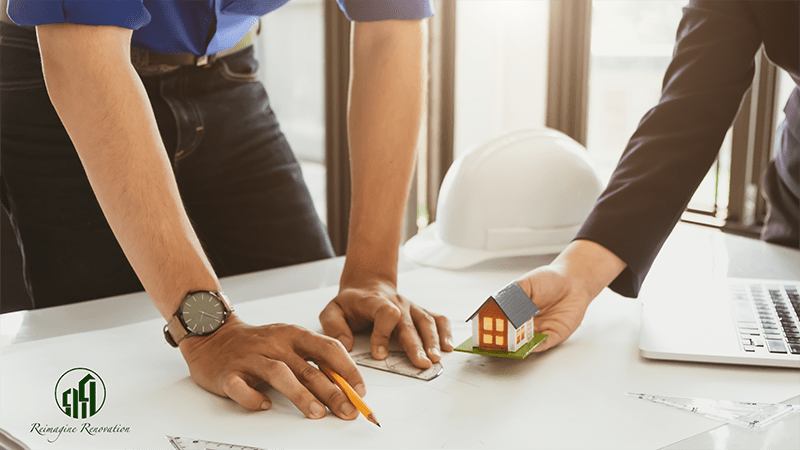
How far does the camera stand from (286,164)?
1.32 m

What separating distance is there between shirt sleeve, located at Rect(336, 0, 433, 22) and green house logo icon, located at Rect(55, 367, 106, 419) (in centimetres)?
65

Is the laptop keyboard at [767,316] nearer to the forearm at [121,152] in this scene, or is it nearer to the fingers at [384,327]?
the fingers at [384,327]

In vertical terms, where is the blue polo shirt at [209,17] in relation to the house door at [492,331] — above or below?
above

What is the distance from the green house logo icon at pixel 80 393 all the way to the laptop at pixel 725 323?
1.90 feet

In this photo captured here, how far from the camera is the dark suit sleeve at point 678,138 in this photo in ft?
3.14

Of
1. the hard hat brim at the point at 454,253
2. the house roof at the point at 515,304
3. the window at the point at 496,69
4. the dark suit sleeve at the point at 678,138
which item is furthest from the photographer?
the window at the point at 496,69

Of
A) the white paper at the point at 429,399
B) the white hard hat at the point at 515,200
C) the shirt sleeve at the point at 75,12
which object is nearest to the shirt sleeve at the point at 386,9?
the white hard hat at the point at 515,200

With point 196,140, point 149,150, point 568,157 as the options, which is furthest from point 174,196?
point 568,157

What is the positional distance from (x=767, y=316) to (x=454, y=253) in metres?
0.52

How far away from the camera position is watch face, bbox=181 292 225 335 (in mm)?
764

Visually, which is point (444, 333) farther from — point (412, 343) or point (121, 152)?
point (121, 152)

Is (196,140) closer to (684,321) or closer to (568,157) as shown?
(568,157)

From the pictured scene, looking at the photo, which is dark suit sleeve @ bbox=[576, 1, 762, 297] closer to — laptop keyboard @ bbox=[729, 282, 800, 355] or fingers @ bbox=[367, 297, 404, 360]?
laptop keyboard @ bbox=[729, 282, 800, 355]

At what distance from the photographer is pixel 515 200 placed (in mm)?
1246
